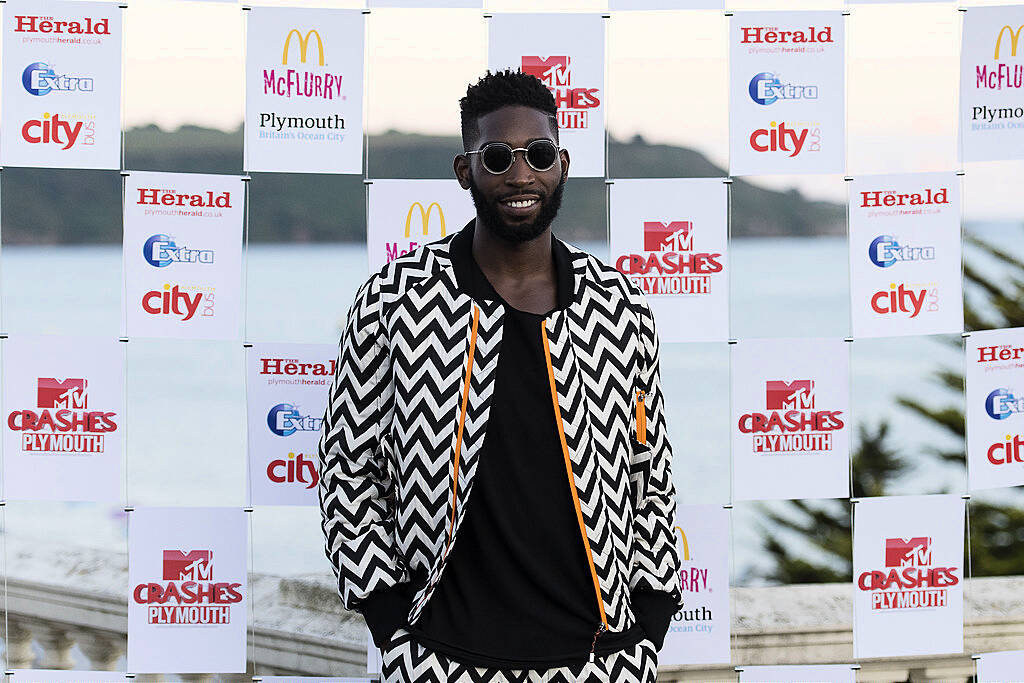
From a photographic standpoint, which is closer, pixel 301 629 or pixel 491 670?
pixel 491 670

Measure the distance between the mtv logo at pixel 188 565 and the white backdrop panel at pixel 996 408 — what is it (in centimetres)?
217

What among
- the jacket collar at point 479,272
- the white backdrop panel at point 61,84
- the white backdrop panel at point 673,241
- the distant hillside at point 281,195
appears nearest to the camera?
the jacket collar at point 479,272

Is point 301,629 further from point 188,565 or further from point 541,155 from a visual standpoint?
point 541,155

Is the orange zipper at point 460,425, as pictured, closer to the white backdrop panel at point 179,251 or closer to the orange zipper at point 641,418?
the orange zipper at point 641,418

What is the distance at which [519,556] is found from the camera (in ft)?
5.65

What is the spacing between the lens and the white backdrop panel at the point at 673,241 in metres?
3.04

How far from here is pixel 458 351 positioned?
5.93 ft

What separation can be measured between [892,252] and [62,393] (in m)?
2.33

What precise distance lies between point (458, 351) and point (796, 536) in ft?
34.5

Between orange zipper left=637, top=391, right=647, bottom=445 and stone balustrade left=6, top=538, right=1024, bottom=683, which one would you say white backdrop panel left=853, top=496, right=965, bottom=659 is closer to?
Result: stone balustrade left=6, top=538, right=1024, bottom=683

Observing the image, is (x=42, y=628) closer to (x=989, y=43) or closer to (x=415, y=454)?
(x=415, y=454)

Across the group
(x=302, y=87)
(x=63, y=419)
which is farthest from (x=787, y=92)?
(x=63, y=419)

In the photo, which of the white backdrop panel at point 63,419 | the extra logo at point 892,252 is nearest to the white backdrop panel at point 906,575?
the extra logo at point 892,252

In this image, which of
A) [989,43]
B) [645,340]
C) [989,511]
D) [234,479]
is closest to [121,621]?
[645,340]
